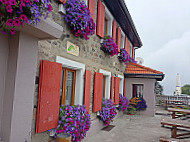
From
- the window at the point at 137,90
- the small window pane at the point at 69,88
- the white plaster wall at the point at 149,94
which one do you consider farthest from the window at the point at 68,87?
the window at the point at 137,90

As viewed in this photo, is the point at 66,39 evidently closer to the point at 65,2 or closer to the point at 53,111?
the point at 65,2

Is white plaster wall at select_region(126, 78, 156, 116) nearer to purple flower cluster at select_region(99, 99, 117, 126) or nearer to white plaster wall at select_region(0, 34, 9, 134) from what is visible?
purple flower cluster at select_region(99, 99, 117, 126)

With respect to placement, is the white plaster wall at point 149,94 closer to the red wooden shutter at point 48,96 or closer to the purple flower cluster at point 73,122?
the purple flower cluster at point 73,122

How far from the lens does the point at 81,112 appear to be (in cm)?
381

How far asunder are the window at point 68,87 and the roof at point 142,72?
5607 millimetres

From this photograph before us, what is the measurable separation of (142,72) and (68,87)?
249 inches

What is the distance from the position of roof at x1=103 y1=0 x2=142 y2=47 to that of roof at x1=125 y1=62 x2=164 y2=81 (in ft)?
6.48

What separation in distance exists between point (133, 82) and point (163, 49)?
227 ft

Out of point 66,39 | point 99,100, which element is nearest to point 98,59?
point 99,100

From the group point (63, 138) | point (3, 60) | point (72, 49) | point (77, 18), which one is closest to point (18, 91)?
point (3, 60)

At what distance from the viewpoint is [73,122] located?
333cm

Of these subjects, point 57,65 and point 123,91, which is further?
point 123,91

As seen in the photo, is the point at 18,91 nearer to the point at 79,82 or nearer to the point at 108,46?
the point at 79,82

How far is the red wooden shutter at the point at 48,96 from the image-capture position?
2.83 m
